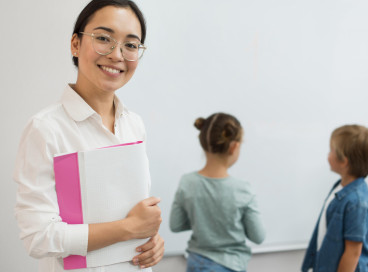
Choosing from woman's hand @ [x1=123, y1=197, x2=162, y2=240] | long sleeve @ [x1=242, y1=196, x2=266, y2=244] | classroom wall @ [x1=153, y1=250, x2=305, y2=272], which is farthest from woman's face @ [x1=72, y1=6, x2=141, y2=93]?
classroom wall @ [x1=153, y1=250, x2=305, y2=272]

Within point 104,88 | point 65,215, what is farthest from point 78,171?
point 104,88

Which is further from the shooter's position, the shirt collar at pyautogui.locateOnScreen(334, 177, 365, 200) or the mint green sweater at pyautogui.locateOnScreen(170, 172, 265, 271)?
the shirt collar at pyautogui.locateOnScreen(334, 177, 365, 200)

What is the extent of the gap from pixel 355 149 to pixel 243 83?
0.62 m

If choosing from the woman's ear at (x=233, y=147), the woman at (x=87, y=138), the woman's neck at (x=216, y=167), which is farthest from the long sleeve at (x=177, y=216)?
the woman at (x=87, y=138)

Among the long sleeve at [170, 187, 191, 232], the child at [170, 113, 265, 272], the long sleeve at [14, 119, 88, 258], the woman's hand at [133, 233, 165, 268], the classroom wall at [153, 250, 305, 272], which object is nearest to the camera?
the long sleeve at [14, 119, 88, 258]

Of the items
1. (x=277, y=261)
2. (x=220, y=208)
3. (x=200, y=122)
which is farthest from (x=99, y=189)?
(x=277, y=261)

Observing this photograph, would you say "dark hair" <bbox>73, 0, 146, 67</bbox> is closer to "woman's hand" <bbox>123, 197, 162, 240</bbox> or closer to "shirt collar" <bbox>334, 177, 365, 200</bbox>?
"woman's hand" <bbox>123, 197, 162, 240</bbox>

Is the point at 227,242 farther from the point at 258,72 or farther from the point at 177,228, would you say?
the point at 258,72

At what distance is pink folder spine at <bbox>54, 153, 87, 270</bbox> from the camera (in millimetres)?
711

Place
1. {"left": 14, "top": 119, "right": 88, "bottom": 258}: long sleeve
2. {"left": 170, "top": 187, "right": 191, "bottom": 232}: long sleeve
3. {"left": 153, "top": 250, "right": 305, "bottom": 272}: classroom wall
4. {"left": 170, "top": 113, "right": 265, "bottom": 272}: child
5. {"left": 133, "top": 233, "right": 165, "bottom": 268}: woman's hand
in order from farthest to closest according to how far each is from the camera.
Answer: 1. {"left": 153, "top": 250, "right": 305, "bottom": 272}: classroom wall
2. {"left": 170, "top": 187, "right": 191, "bottom": 232}: long sleeve
3. {"left": 170, "top": 113, "right": 265, "bottom": 272}: child
4. {"left": 133, "top": 233, "right": 165, "bottom": 268}: woman's hand
5. {"left": 14, "top": 119, "right": 88, "bottom": 258}: long sleeve

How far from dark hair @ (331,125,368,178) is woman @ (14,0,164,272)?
1.11 meters

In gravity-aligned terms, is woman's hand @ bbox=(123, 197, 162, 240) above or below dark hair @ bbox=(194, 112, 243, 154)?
below

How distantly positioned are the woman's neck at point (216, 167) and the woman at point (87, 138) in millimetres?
671

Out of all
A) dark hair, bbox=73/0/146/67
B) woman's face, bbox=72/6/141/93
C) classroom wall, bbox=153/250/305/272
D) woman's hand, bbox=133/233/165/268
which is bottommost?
classroom wall, bbox=153/250/305/272
